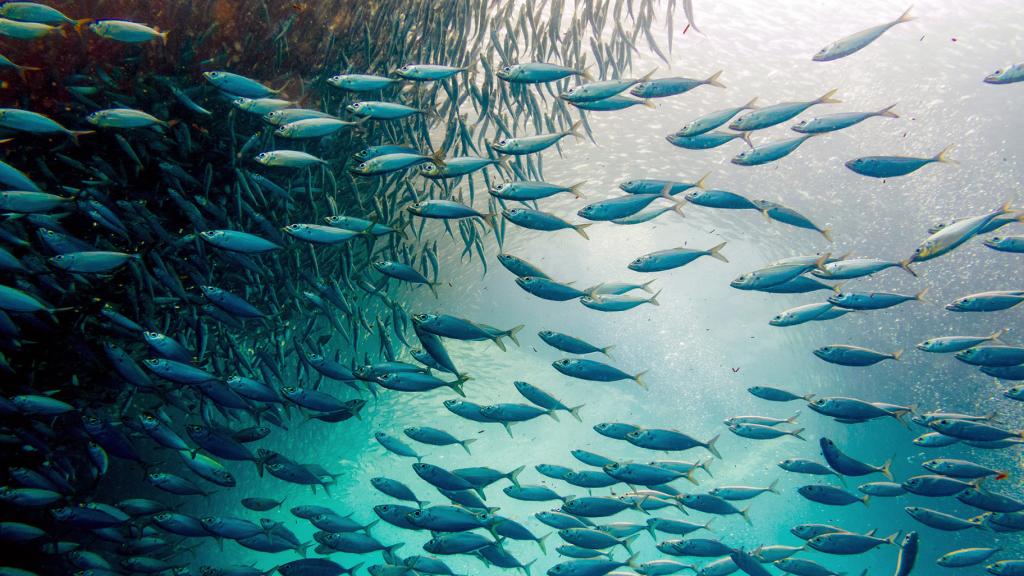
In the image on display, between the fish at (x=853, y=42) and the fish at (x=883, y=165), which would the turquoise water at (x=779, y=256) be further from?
the fish at (x=883, y=165)

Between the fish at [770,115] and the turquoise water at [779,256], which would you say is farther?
the turquoise water at [779,256]

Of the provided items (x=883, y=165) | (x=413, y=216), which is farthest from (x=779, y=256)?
(x=413, y=216)

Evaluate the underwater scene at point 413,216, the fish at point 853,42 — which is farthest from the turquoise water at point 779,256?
the fish at point 853,42

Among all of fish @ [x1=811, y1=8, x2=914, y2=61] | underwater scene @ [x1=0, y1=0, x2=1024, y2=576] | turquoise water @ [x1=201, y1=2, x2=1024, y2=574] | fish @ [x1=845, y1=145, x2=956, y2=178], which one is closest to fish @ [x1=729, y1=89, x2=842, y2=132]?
underwater scene @ [x1=0, y1=0, x2=1024, y2=576]

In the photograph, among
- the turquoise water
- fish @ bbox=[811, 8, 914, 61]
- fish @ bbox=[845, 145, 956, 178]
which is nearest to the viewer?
fish @ bbox=[811, 8, 914, 61]

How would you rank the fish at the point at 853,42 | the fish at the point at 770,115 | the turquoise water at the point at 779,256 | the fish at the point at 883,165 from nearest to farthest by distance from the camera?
the fish at the point at 853,42, the fish at the point at 770,115, the fish at the point at 883,165, the turquoise water at the point at 779,256

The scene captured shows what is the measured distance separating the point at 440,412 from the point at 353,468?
23.2 feet

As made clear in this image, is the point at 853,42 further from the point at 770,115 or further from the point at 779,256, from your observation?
the point at 779,256

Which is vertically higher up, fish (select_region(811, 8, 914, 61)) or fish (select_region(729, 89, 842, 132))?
fish (select_region(811, 8, 914, 61))

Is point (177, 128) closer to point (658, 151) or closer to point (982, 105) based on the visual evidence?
point (658, 151)

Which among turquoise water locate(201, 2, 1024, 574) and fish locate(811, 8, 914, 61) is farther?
turquoise water locate(201, 2, 1024, 574)

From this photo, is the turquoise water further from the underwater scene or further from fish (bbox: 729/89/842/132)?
fish (bbox: 729/89/842/132)

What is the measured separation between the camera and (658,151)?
11516 millimetres

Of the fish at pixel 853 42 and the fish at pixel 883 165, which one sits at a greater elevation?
the fish at pixel 853 42
